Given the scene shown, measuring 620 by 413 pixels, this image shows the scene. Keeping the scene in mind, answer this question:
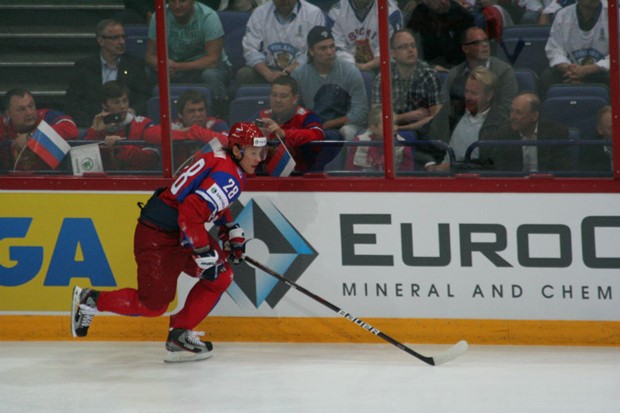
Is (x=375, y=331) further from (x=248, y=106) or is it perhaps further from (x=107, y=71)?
(x=107, y=71)

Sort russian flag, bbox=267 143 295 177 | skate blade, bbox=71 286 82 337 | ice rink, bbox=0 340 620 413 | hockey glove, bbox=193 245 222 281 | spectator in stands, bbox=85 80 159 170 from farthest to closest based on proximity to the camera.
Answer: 1. spectator in stands, bbox=85 80 159 170
2. russian flag, bbox=267 143 295 177
3. skate blade, bbox=71 286 82 337
4. hockey glove, bbox=193 245 222 281
5. ice rink, bbox=0 340 620 413

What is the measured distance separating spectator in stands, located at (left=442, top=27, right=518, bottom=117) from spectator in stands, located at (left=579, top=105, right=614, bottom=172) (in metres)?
0.44

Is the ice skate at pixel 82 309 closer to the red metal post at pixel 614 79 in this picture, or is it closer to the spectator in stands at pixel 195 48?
the spectator in stands at pixel 195 48


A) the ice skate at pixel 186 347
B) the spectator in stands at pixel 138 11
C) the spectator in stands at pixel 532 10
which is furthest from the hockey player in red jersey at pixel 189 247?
the spectator in stands at pixel 532 10

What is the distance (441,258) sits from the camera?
593 cm

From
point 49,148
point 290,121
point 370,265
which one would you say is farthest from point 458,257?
point 49,148

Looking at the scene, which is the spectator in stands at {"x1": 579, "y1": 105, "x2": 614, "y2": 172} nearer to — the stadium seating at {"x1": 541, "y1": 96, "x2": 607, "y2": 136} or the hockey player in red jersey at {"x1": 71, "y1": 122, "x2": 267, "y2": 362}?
the stadium seating at {"x1": 541, "y1": 96, "x2": 607, "y2": 136}

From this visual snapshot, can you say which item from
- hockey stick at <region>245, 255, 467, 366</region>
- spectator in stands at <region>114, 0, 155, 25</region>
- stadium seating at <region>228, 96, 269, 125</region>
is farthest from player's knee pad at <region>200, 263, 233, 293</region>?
spectator in stands at <region>114, 0, 155, 25</region>

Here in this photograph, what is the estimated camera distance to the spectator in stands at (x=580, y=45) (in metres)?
5.67

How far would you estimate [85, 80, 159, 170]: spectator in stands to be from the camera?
6176 millimetres

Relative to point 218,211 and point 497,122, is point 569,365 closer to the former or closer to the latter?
point 497,122

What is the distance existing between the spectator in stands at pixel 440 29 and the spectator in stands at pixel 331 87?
0.39 metres

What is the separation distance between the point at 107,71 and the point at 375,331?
2.02 m

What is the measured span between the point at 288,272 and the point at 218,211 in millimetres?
698
